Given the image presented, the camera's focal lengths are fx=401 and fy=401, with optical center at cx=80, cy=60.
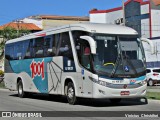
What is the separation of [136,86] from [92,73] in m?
1.91

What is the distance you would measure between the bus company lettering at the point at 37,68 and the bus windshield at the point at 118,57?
17.3 feet

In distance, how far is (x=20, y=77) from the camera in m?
23.8

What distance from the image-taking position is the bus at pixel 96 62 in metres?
16.0

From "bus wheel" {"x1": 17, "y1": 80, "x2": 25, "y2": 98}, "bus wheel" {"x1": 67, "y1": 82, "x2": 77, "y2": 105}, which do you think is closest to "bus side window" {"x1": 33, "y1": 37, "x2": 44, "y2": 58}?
"bus wheel" {"x1": 17, "y1": 80, "x2": 25, "y2": 98}

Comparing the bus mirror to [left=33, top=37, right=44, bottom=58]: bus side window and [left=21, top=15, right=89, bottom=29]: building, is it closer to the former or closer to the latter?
[left=33, top=37, right=44, bottom=58]: bus side window

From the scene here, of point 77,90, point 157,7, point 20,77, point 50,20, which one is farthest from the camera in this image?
point 50,20

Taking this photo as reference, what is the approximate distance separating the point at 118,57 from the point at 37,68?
639 cm

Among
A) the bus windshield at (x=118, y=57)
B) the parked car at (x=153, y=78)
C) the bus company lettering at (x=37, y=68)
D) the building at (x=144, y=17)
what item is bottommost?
the parked car at (x=153, y=78)

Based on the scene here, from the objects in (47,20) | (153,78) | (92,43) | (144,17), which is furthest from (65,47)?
(47,20)

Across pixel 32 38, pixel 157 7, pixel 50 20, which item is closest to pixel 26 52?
pixel 32 38

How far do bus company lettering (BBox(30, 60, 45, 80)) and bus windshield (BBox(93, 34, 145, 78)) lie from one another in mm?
5259

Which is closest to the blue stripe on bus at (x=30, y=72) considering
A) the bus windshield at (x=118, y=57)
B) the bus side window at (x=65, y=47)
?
the bus side window at (x=65, y=47)

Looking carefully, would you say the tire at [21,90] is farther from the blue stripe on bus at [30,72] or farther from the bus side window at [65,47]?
the bus side window at [65,47]

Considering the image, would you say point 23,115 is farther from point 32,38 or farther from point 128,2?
point 128,2
